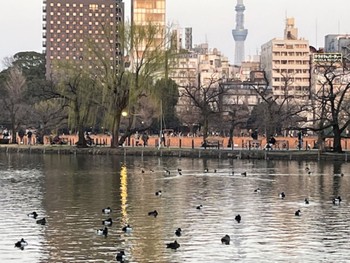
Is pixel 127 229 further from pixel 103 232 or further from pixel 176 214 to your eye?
pixel 176 214

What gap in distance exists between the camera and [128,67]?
63.6 m

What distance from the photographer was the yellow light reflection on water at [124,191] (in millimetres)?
24502

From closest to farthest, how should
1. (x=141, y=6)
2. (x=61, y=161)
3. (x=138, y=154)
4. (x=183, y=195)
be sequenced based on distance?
(x=183, y=195)
(x=61, y=161)
(x=138, y=154)
(x=141, y=6)

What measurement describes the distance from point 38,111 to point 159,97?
2702 cm

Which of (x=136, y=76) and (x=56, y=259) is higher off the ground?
(x=136, y=76)

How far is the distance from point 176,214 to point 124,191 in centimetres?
780

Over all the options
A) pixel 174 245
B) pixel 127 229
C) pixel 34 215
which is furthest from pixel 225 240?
pixel 34 215

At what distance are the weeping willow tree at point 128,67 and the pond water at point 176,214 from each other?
664 inches

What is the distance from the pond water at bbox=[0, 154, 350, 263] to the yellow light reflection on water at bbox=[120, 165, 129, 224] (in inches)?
1.7

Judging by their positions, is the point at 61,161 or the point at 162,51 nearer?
the point at 61,161

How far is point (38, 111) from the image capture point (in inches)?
3378

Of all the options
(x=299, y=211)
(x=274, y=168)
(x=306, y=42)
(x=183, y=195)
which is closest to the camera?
(x=299, y=211)

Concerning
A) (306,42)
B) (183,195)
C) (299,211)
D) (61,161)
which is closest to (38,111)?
(61,161)

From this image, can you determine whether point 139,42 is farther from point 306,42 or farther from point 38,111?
point 306,42
